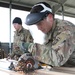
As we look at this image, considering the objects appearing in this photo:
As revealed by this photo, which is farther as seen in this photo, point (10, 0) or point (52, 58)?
point (10, 0)

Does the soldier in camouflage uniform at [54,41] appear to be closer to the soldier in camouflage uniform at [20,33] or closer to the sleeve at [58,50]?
the sleeve at [58,50]

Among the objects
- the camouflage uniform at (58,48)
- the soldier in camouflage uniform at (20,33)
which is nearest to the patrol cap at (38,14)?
the camouflage uniform at (58,48)

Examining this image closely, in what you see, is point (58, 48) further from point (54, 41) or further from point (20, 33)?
point (20, 33)

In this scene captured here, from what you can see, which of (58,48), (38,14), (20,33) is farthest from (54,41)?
(20,33)

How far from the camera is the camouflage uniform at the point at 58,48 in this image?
1.39 m

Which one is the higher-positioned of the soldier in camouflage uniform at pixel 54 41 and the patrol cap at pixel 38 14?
the patrol cap at pixel 38 14

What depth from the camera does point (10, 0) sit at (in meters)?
5.96

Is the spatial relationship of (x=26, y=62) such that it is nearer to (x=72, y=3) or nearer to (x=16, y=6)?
(x=16, y=6)

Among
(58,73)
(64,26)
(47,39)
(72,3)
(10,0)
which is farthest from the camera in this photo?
(72,3)

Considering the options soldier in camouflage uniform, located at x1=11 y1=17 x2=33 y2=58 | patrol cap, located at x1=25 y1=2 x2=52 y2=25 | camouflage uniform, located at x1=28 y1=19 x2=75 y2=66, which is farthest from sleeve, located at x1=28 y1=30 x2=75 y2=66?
soldier in camouflage uniform, located at x1=11 y1=17 x2=33 y2=58

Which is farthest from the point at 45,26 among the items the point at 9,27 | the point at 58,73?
the point at 9,27

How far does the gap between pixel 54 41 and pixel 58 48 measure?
105mm

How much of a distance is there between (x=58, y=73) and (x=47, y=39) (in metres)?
0.37

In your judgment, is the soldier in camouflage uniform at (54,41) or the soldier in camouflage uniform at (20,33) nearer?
the soldier in camouflage uniform at (54,41)
